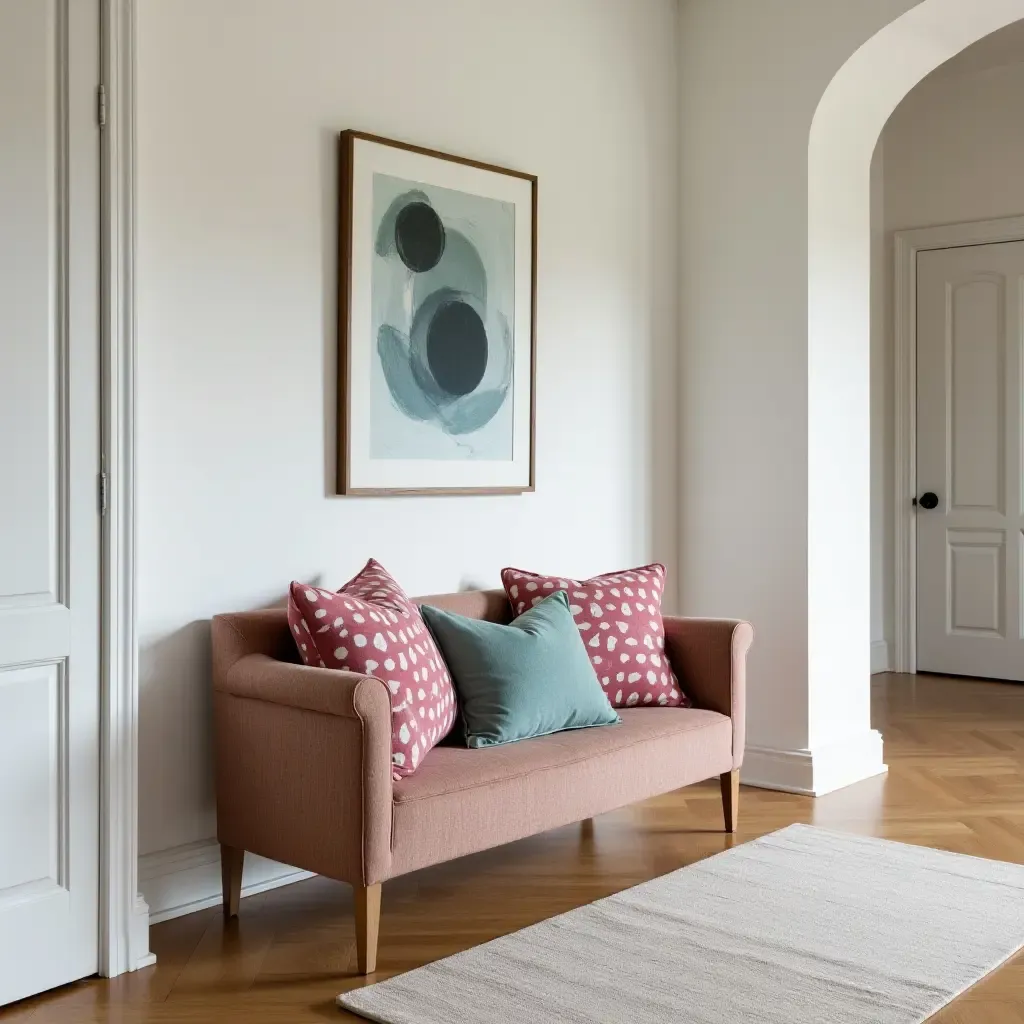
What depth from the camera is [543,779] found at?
3.12 m

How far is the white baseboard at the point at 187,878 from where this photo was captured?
3100 millimetres

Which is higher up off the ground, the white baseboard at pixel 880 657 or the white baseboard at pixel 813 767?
the white baseboard at pixel 880 657

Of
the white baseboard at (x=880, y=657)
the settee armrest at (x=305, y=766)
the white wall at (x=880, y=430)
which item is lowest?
the white baseboard at (x=880, y=657)

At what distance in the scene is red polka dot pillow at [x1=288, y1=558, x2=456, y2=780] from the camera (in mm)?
2939


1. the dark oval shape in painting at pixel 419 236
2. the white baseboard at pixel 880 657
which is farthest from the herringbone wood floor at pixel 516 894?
the dark oval shape in painting at pixel 419 236

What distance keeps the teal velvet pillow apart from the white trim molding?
83cm

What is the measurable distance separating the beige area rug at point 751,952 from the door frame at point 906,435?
330cm

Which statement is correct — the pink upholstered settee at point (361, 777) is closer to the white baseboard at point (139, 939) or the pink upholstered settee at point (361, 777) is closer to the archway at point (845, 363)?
the white baseboard at point (139, 939)

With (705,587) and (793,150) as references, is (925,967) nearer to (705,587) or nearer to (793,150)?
(705,587)

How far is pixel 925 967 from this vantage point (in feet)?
8.93

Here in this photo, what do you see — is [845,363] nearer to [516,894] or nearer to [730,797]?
[730,797]

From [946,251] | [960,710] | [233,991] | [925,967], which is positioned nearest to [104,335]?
[233,991]

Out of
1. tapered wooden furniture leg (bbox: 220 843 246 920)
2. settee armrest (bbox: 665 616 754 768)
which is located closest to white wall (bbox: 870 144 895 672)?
settee armrest (bbox: 665 616 754 768)

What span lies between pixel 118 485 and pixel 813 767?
2.58 m
